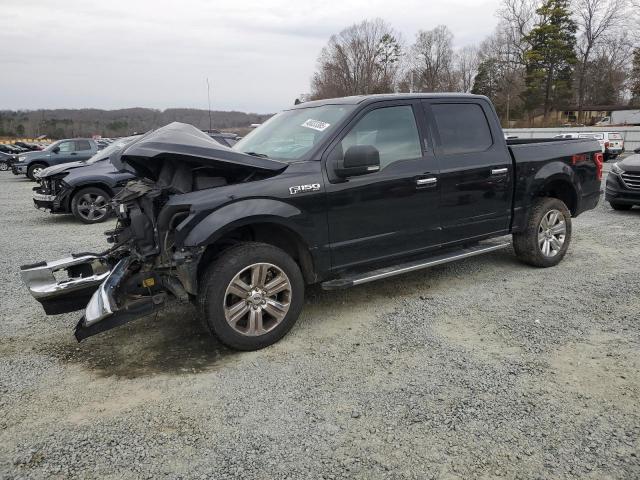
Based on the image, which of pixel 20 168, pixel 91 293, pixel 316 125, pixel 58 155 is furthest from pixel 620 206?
pixel 20 168

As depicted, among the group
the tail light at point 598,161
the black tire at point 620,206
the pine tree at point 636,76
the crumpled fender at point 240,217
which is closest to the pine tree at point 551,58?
Answer: the pine tree at point 636,76

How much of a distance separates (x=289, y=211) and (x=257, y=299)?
0.73 meters

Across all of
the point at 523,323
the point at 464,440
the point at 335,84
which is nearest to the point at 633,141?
the point at 523,323

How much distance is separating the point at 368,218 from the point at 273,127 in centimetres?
149

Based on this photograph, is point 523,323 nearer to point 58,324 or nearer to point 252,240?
point 252,240

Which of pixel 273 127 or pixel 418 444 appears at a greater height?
A: pixel 273 127

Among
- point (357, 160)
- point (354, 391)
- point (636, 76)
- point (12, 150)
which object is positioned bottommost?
point (354, 391)

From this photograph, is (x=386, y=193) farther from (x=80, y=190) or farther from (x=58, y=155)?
(x=58, y=155)

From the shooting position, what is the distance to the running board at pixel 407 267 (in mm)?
4121

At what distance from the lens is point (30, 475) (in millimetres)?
2514

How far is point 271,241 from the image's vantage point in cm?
416

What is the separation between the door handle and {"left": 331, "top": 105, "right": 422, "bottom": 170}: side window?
0.23 metres

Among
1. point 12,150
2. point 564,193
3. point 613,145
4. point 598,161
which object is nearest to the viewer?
point 564,193

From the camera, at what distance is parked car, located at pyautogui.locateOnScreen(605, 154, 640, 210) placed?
9.15 meters
